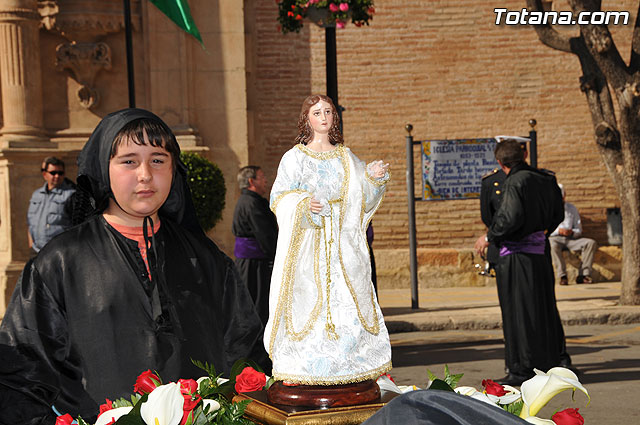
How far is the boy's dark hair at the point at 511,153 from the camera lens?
8758 mm

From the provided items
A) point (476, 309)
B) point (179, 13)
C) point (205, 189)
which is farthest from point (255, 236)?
point (476, 309)

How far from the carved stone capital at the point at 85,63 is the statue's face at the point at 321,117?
10.6 m

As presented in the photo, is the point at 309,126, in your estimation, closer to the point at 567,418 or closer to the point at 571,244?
the point at 567,418

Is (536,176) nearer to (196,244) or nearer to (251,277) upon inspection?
(251,277)

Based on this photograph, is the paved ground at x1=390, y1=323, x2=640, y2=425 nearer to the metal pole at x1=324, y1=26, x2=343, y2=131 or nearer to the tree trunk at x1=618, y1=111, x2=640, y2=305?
the tree trunk at x1=618, y1=111, x2=640, y2=305

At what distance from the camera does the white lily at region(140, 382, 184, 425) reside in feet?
7.25

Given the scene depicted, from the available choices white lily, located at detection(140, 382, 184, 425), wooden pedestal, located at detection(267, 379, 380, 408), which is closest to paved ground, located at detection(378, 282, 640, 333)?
wooden pedestal, located at detection(267, 379, 380, 408)

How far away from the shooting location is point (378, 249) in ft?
54.8

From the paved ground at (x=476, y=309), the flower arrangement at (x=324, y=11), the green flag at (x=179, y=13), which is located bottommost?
the paved ground at (x=476, y=309)

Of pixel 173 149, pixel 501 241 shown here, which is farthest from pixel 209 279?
pixel 501 241

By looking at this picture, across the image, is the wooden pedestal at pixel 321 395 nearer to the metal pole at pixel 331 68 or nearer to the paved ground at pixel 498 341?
the paved ground at pixel 498 341

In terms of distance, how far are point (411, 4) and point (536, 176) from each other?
28.4ft

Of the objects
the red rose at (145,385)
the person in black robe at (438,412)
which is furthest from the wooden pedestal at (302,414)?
the person in black robe at (438,412)

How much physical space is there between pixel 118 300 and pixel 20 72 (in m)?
11.1
